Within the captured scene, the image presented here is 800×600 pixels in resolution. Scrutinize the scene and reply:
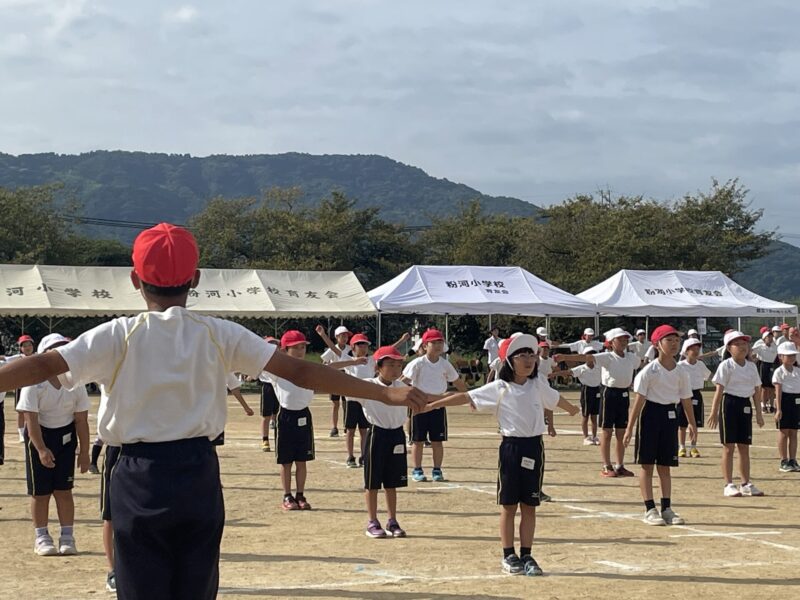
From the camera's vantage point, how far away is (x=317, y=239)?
59656 millimetres

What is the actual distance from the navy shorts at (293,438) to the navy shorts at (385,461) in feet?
5.90

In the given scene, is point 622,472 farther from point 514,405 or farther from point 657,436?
point 514,405

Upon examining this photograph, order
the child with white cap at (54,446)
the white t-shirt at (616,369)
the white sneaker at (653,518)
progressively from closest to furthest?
the child with white cap at (54,446) → the white sneaker at (653,518) → the white t-shirt at (616,369)

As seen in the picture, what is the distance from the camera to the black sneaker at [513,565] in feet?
29.5

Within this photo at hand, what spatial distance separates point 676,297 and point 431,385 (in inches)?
832

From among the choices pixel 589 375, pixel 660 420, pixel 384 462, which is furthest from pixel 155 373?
pixel 589 375

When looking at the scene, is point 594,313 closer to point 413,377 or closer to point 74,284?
point 74,284

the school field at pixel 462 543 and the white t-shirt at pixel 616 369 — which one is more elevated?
the white t-shirt at pixel 616 369

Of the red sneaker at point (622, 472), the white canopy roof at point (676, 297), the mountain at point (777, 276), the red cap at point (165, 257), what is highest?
the mountain at point (777, 276)

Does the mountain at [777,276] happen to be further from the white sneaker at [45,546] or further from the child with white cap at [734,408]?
the white sneaker at [45,546]

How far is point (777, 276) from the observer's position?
16638 cm

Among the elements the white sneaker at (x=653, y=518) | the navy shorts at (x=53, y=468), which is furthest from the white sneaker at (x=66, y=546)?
the white sneaker at (x=653, y=518)

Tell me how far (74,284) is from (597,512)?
22576 mm

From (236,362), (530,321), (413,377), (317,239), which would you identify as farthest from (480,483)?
(317,239)
